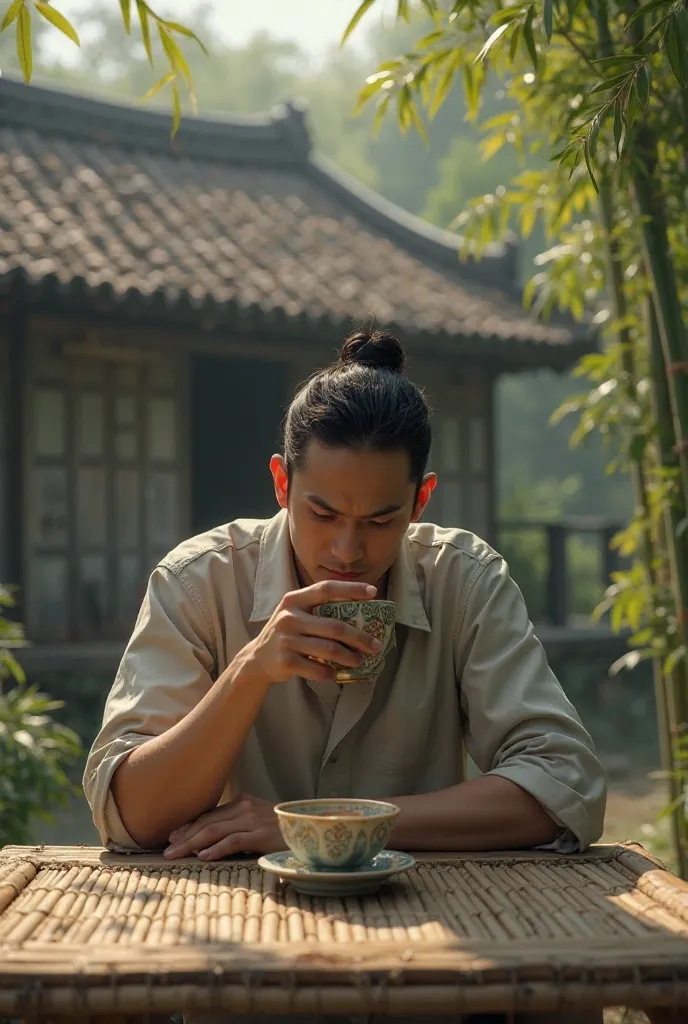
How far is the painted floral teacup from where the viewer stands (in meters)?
1.82

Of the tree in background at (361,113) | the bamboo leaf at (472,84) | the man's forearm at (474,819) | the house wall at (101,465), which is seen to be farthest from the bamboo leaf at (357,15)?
the tree in background at (361,113)

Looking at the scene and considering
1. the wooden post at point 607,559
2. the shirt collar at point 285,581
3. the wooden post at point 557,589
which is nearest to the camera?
the shirt collar at point 285,581

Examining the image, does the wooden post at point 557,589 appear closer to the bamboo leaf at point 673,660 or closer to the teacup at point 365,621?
the bamboo leaf at point 673,660

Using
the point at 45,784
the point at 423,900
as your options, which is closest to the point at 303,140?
the point at 45,784

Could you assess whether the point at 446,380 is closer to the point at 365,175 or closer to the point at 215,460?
the point at 215,460

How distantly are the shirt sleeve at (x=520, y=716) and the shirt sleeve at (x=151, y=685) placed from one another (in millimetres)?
517

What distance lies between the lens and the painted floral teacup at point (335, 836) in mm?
1821

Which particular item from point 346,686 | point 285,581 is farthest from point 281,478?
point 346,686

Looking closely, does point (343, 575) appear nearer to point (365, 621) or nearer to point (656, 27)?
point (365, 621)

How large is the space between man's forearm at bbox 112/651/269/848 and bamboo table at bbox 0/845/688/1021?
0.18 m

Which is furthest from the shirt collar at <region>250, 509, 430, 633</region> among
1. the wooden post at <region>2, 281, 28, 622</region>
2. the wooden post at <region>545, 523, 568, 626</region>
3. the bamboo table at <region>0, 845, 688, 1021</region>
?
the wooden post at <region>545, 523, 568, 626</region>

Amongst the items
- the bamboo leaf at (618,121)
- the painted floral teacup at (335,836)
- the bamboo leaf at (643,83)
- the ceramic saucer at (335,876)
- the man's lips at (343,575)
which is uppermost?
the bamboo leaf at (643,83)

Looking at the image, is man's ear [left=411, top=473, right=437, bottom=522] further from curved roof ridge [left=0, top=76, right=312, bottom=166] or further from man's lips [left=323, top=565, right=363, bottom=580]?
curved roof ridge [left=0, top=76, right=312, bottom=166]

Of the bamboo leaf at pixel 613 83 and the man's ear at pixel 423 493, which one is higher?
the bamboo leaf at pixel 613 83
